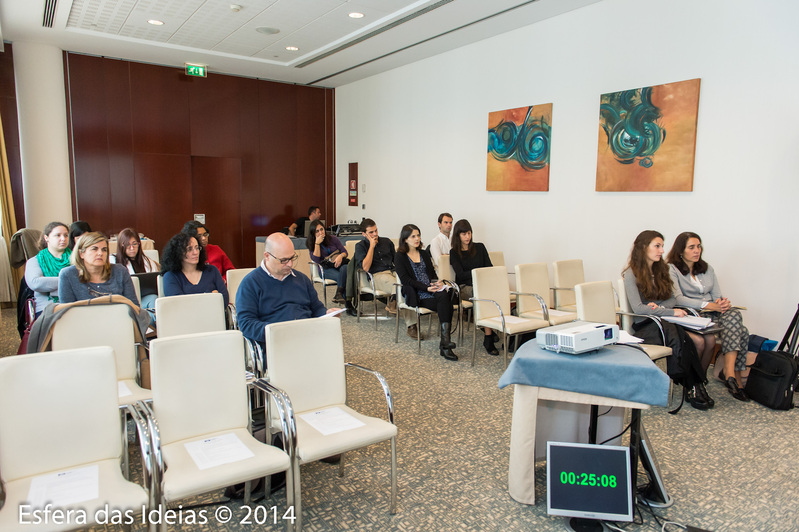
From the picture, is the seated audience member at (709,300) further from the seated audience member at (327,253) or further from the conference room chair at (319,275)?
the conference room chair at (319,275)

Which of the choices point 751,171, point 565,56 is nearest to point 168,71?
point 565,56

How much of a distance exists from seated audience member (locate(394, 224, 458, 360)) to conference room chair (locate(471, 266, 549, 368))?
375 millimetres

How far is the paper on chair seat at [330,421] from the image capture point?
8.62 feet

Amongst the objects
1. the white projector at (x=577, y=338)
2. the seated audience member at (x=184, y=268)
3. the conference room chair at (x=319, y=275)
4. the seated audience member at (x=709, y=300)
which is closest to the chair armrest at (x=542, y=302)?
the seated audience member at (x=709, y=300)

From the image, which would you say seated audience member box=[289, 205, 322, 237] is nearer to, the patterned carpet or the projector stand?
the patterned carpet

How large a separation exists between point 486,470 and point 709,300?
3017 millimetres

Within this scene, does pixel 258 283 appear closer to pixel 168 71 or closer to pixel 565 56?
pixel 565 56

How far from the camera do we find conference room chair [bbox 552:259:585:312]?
18.6ft

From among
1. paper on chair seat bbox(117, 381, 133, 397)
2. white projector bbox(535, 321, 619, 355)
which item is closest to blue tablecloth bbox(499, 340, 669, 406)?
white projector bbox(535, 321, 619, 355)

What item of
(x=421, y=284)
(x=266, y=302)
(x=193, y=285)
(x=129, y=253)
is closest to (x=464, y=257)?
(x=421, y=284)

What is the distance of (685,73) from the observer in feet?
17.8

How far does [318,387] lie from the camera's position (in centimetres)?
288

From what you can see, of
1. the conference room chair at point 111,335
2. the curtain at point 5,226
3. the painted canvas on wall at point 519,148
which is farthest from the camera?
the curtain at point 5,226

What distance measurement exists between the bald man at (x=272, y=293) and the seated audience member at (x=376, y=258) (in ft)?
10.1
